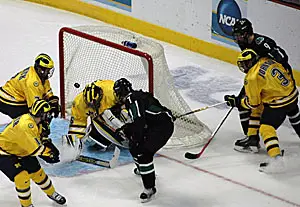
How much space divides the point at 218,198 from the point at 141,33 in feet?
13.9

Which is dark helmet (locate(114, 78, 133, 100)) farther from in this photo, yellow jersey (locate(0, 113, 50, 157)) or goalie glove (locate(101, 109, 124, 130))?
yellow jersey (locate(0, 113, 50, 157))

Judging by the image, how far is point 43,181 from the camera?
6289mm

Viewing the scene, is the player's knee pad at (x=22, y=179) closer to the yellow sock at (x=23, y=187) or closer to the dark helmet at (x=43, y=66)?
the yellow sock at (x=23, y=187)

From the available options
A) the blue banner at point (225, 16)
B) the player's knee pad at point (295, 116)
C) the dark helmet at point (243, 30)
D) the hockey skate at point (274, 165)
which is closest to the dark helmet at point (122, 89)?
the dark helmet at point (243, 30)

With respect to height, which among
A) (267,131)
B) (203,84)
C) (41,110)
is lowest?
(203,84)

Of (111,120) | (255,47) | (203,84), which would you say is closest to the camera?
(111,120)

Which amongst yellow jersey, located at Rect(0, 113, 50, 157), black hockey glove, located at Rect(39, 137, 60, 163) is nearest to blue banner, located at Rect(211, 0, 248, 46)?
black hockey glove, located at Rect(39, 137, 60, 163)

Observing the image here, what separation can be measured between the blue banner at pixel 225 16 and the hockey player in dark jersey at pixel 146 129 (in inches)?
120

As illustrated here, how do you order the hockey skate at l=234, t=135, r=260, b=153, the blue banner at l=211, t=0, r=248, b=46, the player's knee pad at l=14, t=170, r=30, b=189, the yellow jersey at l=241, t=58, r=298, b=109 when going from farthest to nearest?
the blue banner at l=211, t=0, r=248, b=46
the hockey skate at l=234, t=135, r=260, b=153
the yellow jersey at l=241, t=58, r=298, b=109
the player's knee pad at l=14, t=170, r=30, b=189

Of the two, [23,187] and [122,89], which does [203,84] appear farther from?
[23,187]

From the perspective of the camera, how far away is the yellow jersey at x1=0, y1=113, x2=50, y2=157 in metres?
6.00

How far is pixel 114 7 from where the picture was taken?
35.8 feet

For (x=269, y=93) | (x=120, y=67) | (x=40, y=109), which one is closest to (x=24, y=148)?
(x=40, y=109)

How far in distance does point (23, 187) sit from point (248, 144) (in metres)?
2.13
